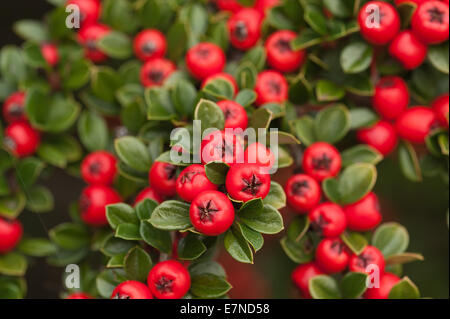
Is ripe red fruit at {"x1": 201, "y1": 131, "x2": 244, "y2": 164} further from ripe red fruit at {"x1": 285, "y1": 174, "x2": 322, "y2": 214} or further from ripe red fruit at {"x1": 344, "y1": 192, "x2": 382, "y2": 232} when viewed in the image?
ripe red fruit at {"x1": 344, "y1": 192, "x2": 382, "y2": 232}

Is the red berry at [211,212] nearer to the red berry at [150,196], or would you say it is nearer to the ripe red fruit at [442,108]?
the red berry at [150,196]

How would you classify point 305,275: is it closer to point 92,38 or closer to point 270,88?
point 270,88

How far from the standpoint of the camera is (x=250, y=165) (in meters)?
1.18

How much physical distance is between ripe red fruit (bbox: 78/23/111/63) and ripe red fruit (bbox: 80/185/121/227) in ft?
1.69

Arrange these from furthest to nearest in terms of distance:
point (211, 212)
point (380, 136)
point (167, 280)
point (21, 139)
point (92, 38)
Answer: point (92, 38)
point (21, 139)
point (380, 136)
point (167, 280)
point (211, 212)

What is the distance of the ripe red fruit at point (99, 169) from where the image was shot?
1.65 meters

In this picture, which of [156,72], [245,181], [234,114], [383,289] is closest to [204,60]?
[156,72]

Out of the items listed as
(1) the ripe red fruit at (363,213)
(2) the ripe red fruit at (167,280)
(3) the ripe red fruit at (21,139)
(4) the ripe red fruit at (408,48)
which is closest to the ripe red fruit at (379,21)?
(4) the ripe red fruit at (408,48)

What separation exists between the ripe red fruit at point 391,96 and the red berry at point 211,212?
2.20 ft

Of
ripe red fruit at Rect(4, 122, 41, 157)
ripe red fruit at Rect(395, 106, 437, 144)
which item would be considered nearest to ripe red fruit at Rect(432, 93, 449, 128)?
ripe red fruit at Rect(395, 106, 437, 144)

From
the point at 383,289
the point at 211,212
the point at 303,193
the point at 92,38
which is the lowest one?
the point at 383,289

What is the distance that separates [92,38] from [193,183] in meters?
0.89

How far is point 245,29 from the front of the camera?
5.47 ft

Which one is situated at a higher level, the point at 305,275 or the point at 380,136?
the point at 380,136
